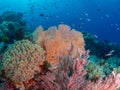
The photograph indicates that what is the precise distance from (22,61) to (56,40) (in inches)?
58.5

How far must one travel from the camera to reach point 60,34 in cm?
711

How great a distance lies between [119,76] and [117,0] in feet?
220

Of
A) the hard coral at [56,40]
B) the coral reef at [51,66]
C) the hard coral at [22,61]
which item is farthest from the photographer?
the hard coral at [56,40]

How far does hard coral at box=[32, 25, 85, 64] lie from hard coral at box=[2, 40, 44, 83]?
1.80ft

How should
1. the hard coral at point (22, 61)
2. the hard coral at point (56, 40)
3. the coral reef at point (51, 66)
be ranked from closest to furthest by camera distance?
the coral reef at point (51, 66)
the hard coral at point (22, 61)
the hard coral at point (56, 40)

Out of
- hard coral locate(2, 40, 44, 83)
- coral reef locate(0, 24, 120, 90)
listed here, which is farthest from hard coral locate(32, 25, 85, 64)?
hard coral locate(2, 40, 44, 83)

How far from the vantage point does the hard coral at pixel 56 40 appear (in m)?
6.54

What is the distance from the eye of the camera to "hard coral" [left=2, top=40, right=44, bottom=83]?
5.64 metres

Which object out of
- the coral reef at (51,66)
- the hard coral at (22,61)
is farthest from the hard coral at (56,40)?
the hard coral at (22,61)

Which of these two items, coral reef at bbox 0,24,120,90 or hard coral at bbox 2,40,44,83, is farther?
hard coral at bbox 2,40,44,83

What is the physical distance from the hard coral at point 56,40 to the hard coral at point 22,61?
550 millimetres

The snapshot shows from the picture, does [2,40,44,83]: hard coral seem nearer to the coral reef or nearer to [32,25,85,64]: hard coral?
the coral reef

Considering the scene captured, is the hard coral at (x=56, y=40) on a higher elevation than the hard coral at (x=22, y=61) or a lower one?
higher

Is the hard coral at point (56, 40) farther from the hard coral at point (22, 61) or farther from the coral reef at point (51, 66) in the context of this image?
the hard coral at point (22, 61)
